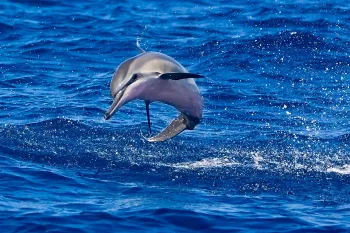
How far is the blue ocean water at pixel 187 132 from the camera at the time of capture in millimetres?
10664

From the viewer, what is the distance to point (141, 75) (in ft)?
33.1

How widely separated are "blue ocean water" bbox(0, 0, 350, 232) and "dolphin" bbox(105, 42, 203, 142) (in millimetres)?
1222

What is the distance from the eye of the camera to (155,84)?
1023 cm

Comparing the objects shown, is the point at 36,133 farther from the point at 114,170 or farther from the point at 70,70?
the point at 70,70

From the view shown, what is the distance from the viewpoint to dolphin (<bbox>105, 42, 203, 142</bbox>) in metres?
9.88

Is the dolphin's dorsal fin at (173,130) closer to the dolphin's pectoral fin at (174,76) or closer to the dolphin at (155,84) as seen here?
the dolphin at (155,84)

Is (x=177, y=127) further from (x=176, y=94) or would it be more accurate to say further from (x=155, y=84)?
(x=155, y=84)

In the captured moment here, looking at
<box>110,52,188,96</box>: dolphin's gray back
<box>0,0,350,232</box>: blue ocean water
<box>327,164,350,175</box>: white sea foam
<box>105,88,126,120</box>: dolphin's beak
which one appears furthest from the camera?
<box>327,164,350,175</box>: white sea foam

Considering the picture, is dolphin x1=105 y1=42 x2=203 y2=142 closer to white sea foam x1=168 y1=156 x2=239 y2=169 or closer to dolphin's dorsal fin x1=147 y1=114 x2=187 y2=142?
dolphin's dorsal fin x1=147 y1=114 x2=187 y2=142

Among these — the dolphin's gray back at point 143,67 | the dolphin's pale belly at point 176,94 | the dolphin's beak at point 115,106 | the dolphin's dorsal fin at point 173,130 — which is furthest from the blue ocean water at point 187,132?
the dolphin's gray back at point 143,67

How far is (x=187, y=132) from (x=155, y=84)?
4344mm

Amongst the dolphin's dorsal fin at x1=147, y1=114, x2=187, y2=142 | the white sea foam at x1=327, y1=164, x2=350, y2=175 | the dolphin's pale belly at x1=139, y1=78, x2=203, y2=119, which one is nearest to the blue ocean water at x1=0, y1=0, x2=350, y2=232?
the white sea foam at x1=327, y1=164, x2=350, y2=175

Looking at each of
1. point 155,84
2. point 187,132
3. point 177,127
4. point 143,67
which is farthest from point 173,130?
point 187,132

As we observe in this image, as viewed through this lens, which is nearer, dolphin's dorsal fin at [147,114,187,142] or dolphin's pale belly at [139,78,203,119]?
dolphin's pale belly at [139,78,203,119]
